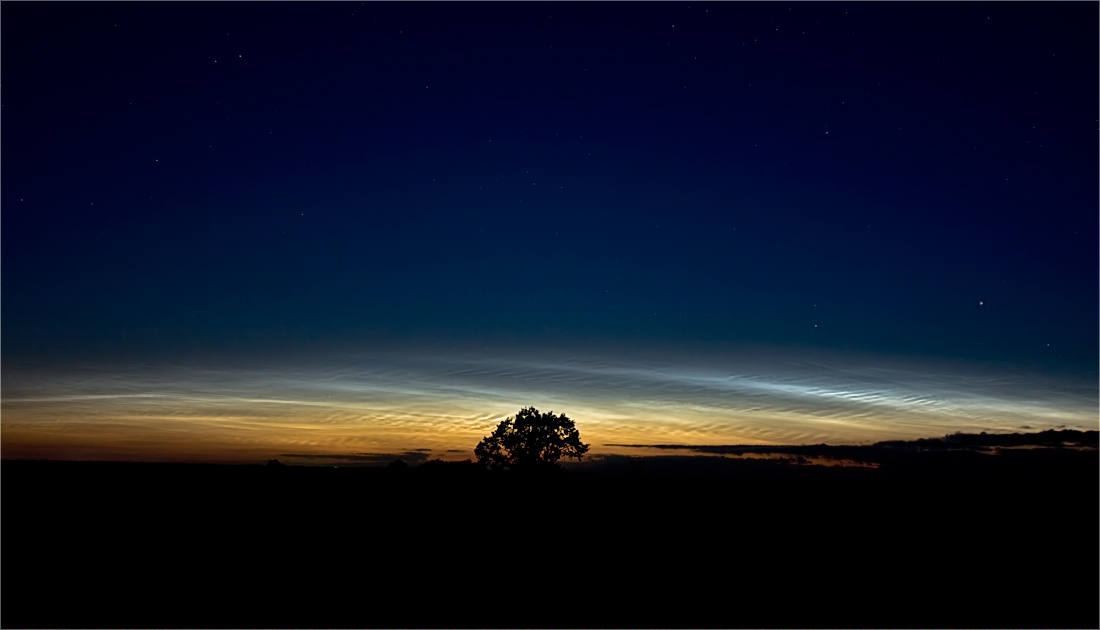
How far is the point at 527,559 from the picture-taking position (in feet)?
48.2

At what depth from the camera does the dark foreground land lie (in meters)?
11.5

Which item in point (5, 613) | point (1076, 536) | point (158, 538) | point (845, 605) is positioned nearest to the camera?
point (5, 613)

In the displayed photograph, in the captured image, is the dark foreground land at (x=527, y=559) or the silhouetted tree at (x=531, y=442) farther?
the silhouetted tree at (x=531, y=442)

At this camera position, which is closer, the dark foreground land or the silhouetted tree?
the dark foreground land

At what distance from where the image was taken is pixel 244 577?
1278 centimetres

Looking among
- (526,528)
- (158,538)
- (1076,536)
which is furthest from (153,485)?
(1076,536)

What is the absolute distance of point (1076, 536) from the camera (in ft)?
56.5

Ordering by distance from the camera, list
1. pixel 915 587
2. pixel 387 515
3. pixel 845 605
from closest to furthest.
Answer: pixel 845 605
pixel 915 587
pixel 387 515

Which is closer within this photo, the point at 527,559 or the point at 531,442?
the point at 527,559

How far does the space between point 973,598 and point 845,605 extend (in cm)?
293

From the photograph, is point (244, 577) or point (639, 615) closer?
point (639, 615)

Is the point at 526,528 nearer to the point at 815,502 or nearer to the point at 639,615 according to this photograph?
the point at 639,615

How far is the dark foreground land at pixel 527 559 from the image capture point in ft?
37.9

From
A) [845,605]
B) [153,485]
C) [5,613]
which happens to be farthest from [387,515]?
[845,605]
